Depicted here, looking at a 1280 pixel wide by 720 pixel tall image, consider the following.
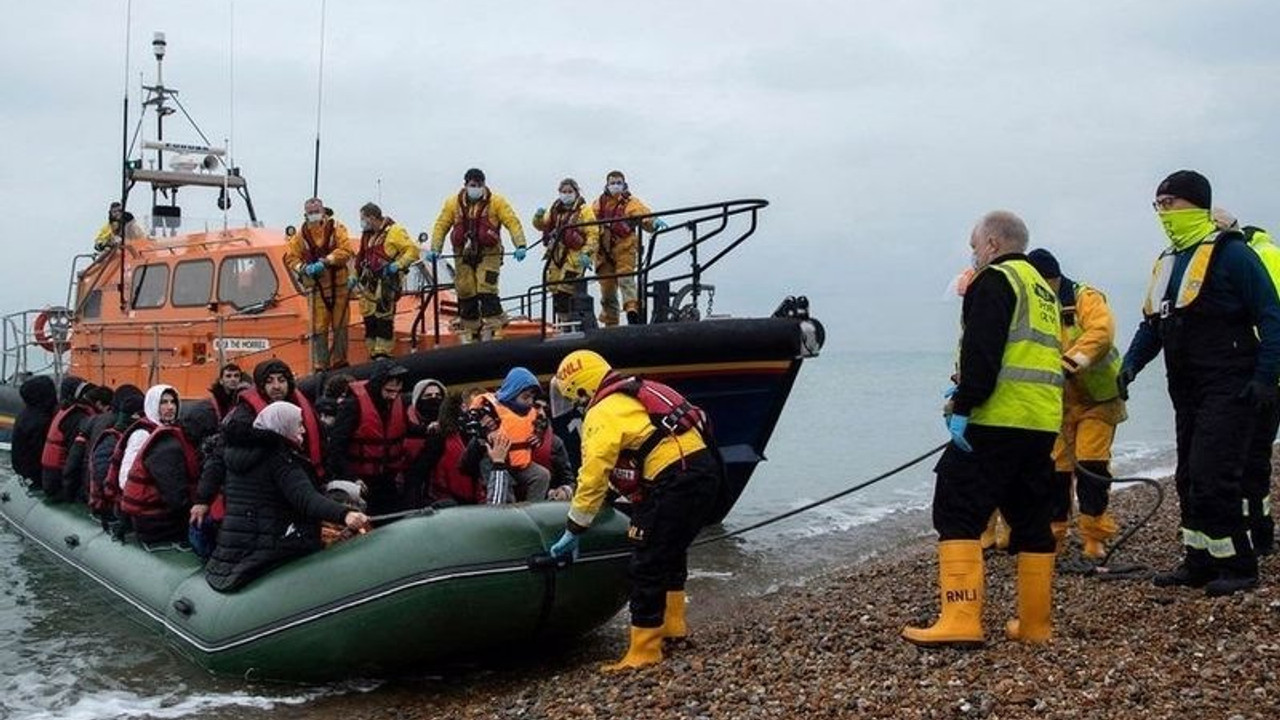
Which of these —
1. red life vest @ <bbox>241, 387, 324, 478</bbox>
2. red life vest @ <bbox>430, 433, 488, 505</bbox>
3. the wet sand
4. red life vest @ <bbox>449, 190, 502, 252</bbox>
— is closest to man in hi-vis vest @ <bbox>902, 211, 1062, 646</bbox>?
the wet sand

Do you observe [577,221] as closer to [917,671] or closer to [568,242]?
[568,242]

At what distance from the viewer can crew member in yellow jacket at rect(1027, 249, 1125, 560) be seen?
5.91 m

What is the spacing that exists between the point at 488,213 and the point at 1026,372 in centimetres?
548

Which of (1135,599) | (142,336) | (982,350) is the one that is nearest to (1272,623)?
(1135,599)

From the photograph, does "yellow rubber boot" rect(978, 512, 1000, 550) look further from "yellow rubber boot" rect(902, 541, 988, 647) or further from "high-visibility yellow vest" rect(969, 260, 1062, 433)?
"high-visibility yellow vest" rect(969, 260, 1062, 433)

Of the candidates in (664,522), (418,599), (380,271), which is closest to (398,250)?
(380,271)

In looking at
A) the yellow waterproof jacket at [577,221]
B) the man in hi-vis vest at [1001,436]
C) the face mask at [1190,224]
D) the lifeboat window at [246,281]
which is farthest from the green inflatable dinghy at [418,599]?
the lifeboat window at [246,281]

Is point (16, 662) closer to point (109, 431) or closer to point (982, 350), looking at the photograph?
point (109, 431)

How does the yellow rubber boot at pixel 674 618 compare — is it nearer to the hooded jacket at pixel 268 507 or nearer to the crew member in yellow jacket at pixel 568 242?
the hooded jacket at pixel 268 507

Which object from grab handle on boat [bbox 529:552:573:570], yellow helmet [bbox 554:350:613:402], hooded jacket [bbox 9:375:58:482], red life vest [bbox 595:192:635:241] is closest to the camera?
yellow helmet [bbox 554:350:613:402]

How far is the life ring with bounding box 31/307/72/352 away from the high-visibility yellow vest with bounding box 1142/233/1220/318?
1092cm

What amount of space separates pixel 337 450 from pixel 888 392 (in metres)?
50.3

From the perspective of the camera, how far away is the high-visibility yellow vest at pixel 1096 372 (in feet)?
19.8

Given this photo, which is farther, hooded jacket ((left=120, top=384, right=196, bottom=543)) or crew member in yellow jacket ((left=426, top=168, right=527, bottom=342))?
crew member in yellow jacket ((left=426, top=168, right=527, bottom=342))
